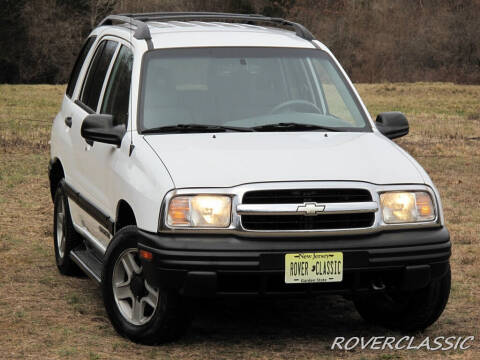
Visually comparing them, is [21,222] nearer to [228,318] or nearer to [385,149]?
[228,318]

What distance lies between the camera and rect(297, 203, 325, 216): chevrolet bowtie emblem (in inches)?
219

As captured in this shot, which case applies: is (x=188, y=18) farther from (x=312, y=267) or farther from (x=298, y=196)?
(x=312, y=267)

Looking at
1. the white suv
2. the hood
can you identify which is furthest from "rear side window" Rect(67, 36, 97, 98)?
the hood

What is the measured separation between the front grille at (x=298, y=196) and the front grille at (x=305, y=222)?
0.08m

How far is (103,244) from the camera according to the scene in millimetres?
6945

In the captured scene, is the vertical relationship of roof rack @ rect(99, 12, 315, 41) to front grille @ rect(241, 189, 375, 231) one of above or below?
above

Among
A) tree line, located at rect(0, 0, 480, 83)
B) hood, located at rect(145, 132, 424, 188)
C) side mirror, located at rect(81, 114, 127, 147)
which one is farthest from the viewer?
tree line, located at rect(0, 0, 480, 83)

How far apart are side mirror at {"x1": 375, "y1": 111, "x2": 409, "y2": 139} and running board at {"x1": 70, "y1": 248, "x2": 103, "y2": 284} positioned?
2.10m

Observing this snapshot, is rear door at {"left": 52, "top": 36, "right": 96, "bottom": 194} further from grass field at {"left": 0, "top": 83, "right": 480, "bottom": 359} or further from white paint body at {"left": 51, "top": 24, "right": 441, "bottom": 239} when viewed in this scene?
grass field at {"left": 0, "top": 83, "right": 480, "bottom": 359}

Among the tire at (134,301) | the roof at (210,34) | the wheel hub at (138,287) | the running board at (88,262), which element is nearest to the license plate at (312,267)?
the tire at (134,301)

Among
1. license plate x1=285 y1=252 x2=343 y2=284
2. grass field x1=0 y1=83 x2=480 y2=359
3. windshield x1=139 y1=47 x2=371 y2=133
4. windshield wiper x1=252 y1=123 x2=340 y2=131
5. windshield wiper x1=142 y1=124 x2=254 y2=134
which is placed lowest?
grass field x1=0 y1=83 x2=480 y2=359

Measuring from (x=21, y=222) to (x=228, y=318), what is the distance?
4.28m

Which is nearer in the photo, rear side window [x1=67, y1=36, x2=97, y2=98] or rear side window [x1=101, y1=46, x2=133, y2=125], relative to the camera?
rear side window [x1=101, y1=46, x2=133, y2=125]

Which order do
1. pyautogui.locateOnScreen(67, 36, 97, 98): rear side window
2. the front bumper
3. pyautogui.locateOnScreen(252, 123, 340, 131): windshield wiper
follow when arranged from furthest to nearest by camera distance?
1. pyautogui.locateOnScreen(67, 36, 97, 98): rear side window
2. pyautogui.locateOnScreen(252, 123, 340, 131): windshield wiper
3. the front bumper
